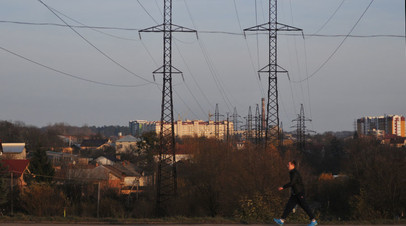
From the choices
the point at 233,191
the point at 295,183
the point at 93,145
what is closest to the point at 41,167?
the point at 233,191

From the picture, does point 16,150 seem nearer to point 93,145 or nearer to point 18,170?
point 18,170

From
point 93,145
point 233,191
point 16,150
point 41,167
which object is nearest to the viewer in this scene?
point 233,191

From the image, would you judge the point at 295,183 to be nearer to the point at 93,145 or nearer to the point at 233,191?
the point at 233,191

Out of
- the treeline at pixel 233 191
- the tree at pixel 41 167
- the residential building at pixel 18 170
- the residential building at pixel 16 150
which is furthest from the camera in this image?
the residential building at pixel 16 150

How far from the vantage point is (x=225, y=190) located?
37.1m

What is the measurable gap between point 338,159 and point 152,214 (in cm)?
5646

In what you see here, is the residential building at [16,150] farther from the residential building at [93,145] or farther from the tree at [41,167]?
the residential building at [93,145]

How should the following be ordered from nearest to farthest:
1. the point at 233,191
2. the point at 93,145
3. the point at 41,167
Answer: the point at 233,191
the point at 41,167
the point at 93,145

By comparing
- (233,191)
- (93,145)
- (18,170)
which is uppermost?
(93,145)

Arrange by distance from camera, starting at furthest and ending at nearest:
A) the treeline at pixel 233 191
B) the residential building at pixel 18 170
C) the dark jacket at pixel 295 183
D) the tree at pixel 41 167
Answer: the tree at pixel 41 167
the residential building at pixel 18 170
the treeline at pixel 233 191
the dark jacket at pixel 295 183

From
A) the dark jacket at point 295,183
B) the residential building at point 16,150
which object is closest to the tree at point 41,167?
the residential building at point 16,150

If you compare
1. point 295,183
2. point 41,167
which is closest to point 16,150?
point 41,167

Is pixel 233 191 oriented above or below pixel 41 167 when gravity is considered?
below

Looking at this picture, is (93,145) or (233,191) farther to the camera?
(93,145)
